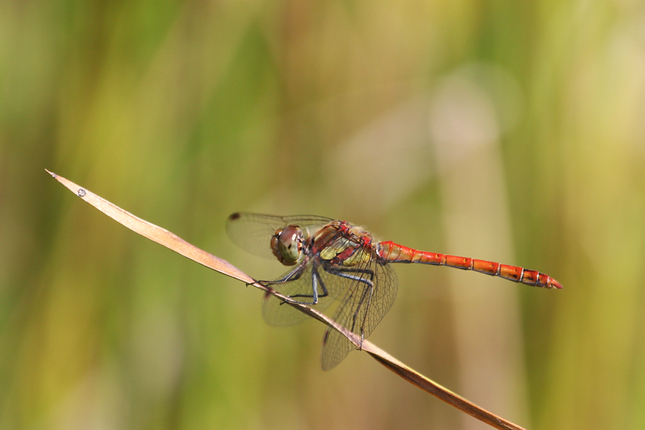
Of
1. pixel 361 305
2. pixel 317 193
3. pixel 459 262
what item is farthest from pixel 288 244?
pixel 459 262

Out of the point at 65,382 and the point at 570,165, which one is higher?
the point at 570,165

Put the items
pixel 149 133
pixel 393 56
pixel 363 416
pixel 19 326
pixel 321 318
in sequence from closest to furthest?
1. pixel 321 318
2. pixel 19 326
3. pixel 149 133
4. pixel 363 416
5. pixel 393 56

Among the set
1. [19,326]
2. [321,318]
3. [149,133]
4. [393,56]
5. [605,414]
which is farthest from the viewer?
[393,56]

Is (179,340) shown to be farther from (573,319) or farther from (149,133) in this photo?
(573,319)

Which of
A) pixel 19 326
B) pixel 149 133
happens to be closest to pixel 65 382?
pixel 19 326

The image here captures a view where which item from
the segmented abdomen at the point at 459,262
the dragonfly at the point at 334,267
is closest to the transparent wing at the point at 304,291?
the dragonfly at the point at 334,267

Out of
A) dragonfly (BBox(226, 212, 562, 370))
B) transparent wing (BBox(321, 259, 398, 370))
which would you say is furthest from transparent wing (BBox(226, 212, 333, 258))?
transparent wing (BBox(321, 259, 398, 370))

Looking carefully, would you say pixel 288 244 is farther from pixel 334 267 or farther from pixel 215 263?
pixel 215 263

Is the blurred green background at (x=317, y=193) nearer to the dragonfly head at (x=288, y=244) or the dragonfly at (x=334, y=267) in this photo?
the dragonfly at (x=334, y=267)
